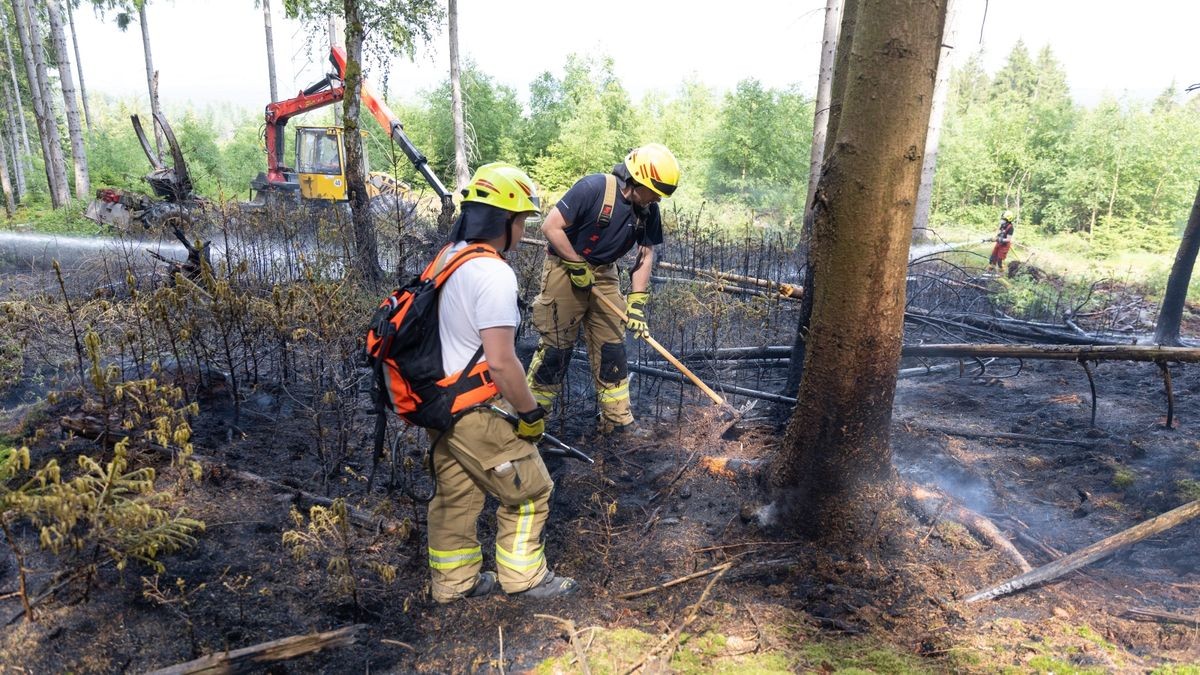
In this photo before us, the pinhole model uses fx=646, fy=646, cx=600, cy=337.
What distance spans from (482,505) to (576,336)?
6.95ft

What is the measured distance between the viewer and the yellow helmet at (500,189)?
268cm

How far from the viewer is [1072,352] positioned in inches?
155

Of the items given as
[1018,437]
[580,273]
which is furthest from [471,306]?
[1018,437]

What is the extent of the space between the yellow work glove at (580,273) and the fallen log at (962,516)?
241 cm

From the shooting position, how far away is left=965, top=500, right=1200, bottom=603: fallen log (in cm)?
280

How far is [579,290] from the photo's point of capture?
188 inches

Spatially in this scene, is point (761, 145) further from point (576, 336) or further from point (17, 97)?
point (17, 97)

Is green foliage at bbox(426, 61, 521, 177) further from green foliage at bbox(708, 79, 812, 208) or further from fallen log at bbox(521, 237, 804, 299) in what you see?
fallen log at bbox(521, 237, 804, 299)

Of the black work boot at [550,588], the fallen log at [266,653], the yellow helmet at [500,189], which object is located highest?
the yellow helmet at [500,189]

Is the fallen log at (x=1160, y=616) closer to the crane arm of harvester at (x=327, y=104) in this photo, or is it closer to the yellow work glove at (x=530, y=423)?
the yellow work glove at (x=530, y=423)

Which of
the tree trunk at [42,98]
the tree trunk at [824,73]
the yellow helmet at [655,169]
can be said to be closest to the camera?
the yellow helmet at [655,169]

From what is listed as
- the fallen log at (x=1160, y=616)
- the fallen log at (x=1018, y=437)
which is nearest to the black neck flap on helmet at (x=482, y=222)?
the fallen log at (x=1160, y=616)

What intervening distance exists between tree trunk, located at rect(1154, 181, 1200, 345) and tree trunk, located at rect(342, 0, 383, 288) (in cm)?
849

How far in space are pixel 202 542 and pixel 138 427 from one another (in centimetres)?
132
